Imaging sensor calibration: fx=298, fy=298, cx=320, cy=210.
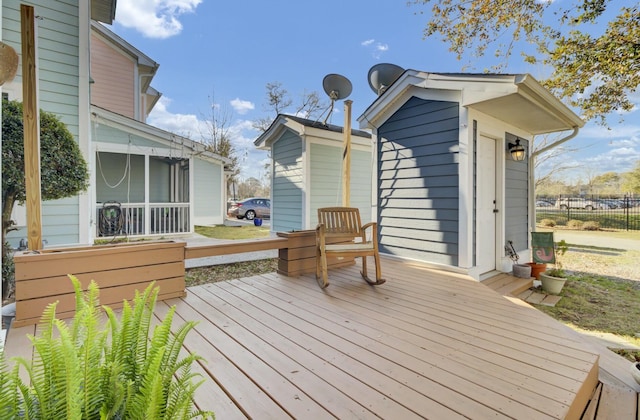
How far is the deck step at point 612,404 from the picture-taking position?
1.64 metres

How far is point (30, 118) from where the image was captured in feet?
7.23

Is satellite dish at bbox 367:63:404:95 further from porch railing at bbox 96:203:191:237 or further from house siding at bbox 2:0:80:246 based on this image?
porch railing at bbox 96:203:191:237

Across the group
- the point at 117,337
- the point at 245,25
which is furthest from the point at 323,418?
the point at 245,25

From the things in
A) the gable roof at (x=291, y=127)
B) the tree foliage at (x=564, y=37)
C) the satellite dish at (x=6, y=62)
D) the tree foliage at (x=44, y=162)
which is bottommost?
the tree foliage at (x=44, y=162)

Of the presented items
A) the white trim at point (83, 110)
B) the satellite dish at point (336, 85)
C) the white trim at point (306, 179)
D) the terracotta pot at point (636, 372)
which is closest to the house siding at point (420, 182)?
the satellite dish at point (336, 85)

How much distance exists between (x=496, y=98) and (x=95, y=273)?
438cm

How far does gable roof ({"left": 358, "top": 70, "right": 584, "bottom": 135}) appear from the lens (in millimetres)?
3354

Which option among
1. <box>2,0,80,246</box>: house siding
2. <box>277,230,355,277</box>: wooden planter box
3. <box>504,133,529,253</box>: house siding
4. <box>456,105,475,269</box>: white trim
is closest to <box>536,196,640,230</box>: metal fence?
<box>504,133,529,253</box>: house siding

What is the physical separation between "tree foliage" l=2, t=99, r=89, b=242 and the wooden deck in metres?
1.67

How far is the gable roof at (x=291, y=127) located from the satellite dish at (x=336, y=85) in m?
1.15

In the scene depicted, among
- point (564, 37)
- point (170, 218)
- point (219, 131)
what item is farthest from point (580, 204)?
point (219, 131)

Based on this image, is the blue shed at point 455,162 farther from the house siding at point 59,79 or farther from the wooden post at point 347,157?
the house siding at point 59,79

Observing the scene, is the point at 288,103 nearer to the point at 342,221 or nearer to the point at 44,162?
the point at 342,221

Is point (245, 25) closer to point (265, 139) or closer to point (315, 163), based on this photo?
point (265, 139)
